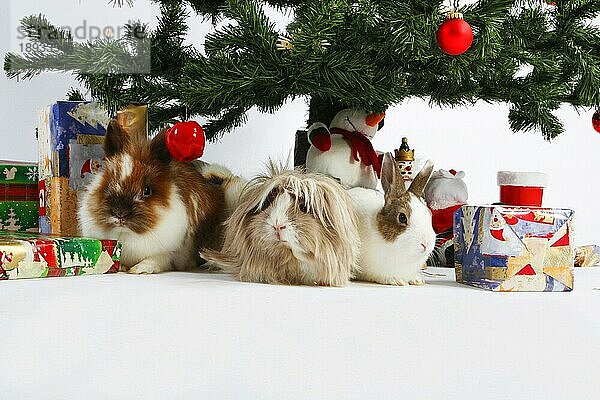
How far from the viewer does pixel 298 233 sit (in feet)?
2.79

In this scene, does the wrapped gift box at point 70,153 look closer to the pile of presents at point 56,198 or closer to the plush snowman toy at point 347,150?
the pile of presents at point 56,198

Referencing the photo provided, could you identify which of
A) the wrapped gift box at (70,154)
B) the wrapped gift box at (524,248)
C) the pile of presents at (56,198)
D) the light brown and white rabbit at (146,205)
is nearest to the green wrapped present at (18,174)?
the pile of presents at (56,198)

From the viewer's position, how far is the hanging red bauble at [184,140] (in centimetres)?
92

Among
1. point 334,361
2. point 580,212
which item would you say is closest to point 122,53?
point 334,361

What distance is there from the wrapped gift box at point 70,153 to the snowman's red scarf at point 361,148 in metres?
0.34

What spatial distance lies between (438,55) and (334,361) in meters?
0.37

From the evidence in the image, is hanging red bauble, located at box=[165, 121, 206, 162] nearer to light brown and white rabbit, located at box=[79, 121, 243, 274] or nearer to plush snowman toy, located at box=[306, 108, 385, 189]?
light brown and white rabbit, located at box=[79, 121, 243, 274]

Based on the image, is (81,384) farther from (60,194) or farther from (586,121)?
(586,121)

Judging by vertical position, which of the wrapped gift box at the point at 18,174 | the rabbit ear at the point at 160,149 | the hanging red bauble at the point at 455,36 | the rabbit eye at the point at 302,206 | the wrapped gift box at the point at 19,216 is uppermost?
the hanging red bauble at the point at 455,36

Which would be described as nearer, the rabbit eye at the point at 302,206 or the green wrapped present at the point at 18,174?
the rabbit eye at the point at 302,206

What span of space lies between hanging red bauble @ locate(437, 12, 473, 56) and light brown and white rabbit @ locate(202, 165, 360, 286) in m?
0.21

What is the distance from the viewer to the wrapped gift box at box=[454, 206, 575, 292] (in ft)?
2.80

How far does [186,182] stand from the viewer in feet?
3.24

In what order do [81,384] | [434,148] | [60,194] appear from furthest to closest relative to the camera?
[434,148], [60,194], [81,384]
